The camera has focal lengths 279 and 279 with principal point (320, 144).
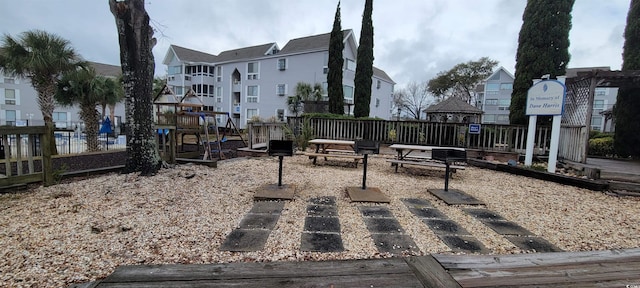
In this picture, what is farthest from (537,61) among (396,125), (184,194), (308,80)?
(308,80)

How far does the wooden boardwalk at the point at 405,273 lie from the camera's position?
213 centimetres

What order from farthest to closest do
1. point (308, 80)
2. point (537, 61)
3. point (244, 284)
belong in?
point (308, 80) → point (537, 61) → point (244, 284)

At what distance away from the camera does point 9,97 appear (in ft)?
89.7

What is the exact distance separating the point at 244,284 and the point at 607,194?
7.10 metres

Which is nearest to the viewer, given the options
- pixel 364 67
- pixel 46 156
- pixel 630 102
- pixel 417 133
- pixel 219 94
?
pixel 46 156

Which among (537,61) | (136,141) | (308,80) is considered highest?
(308,80)

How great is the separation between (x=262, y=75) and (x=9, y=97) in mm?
24591

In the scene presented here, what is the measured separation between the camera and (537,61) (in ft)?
33.5

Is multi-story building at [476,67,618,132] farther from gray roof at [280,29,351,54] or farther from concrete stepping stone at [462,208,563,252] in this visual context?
concrete stepping stone at [462,208,563,252]

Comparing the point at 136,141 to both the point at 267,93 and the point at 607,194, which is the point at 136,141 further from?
the point at 267,93

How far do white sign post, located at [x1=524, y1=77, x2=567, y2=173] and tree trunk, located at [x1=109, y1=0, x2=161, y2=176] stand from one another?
9.28m

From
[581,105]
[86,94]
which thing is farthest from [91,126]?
[581,105]

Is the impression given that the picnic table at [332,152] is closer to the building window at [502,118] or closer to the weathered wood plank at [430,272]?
the weathered wood plank at [430,272]

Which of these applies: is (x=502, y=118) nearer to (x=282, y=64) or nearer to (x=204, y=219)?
(x=282, y=64)
